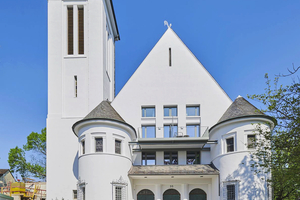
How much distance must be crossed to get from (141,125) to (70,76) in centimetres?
721

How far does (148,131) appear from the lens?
32.8 metres

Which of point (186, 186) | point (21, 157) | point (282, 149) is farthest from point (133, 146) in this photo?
point (21, 157)

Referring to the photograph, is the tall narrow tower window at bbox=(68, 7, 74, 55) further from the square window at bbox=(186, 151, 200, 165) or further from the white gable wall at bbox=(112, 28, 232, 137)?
the square window at bbox=(186, 151, 200, 165)

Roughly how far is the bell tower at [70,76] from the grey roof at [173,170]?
16.4 feet

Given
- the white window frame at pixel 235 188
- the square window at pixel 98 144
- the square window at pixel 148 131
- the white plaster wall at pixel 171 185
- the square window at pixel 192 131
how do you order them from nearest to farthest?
the white window frame at pixel 235 188 → the square window at pixel 98 144 → the white plaster wall at pixel 171 185 → the square window at pixel 192 131 → the square window at pixel 148 131

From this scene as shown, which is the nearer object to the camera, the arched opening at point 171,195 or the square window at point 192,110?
the arched opening at point 171,195

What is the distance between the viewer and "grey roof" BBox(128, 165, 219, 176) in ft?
98.7

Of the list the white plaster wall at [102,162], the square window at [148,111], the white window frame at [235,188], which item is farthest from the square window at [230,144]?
the white plaster wall at [102,162]

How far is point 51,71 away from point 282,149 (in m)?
21.1

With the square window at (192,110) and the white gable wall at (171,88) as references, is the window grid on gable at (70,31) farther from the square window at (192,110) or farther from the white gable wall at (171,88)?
the square window at (192,110)

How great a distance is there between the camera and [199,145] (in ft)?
104

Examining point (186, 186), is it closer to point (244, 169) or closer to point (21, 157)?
point (244, 169)

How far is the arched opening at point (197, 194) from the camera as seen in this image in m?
31.7

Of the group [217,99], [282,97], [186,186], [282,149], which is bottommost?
[186,186]
